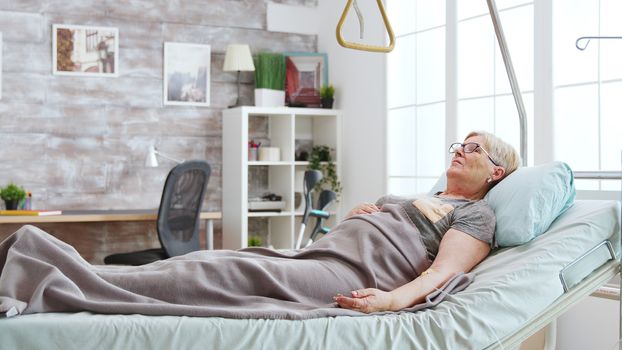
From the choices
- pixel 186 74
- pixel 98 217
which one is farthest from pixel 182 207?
pixel 186 74

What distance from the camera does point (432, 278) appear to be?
228cm

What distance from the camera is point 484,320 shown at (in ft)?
6.89

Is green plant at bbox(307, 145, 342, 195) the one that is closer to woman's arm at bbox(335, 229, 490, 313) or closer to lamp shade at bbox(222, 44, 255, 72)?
lamp shade at bbox(222, 44, 255, 72)

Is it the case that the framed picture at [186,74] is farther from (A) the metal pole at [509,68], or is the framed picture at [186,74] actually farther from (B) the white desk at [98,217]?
(A) the metal pole at [509,68]

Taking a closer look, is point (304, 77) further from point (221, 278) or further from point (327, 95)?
point (221, 278)

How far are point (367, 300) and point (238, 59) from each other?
131 inches

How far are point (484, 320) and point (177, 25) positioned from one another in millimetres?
3764

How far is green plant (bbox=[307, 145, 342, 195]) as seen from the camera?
535cm

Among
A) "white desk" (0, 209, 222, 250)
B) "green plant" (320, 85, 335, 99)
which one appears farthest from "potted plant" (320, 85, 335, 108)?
"white desk" (0, 209, 222, 250)

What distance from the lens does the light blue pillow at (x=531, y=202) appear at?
2.40 m

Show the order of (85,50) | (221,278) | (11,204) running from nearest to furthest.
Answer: (221,278), (11,204), (85,50)

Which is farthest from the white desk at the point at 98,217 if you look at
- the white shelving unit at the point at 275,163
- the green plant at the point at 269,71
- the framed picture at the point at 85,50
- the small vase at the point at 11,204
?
the green plant at the point at 269,71

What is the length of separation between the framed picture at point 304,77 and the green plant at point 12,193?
187cm

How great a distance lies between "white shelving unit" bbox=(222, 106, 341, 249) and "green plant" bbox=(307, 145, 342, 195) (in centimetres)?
5
